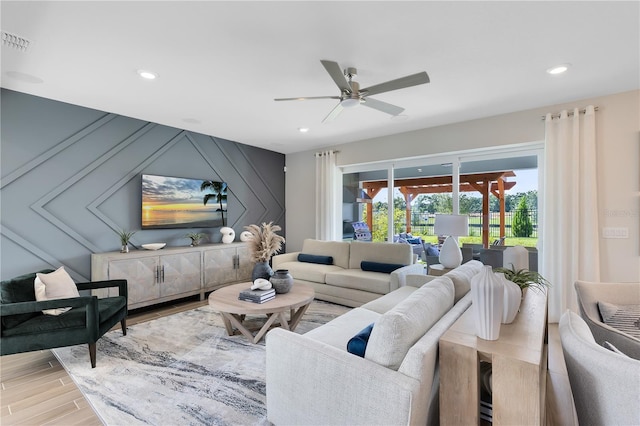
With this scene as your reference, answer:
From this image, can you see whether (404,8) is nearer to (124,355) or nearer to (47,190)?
(124,355)

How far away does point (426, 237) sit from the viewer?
15.9 ft

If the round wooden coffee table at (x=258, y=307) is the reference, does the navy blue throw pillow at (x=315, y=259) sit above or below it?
above

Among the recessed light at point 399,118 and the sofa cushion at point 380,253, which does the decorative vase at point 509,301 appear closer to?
the sofa cushion at point 380,253

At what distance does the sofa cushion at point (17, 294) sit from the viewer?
2.34 m

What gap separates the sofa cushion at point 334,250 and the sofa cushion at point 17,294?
137 inches

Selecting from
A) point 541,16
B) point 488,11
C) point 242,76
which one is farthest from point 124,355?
point 541,16

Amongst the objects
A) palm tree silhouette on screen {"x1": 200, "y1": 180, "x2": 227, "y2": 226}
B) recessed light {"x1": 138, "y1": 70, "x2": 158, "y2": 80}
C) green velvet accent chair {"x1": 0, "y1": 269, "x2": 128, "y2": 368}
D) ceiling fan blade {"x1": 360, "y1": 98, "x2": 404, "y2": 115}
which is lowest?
green velvet accent chair {"x1": 0, "y1": 269, "x2": 128, "y2": 368}

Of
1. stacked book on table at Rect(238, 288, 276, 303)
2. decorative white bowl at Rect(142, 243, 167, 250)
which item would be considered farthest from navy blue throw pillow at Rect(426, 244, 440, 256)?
decorative white bowl at Rect(142, 243, 167, 250)

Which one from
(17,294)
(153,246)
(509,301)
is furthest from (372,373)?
(153,246)

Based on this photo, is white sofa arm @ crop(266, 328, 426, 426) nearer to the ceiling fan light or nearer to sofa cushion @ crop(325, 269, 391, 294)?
the ceiling fan light

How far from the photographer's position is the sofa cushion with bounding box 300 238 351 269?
4699 mm

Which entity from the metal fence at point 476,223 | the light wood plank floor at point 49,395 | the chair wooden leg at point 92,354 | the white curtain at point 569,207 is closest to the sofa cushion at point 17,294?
the light wood plank floor at point 49,395

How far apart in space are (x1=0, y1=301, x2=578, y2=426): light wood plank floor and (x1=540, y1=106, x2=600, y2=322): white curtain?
1.04m

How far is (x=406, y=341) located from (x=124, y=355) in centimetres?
261
